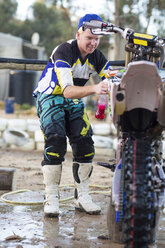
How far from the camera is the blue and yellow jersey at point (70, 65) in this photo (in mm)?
3930

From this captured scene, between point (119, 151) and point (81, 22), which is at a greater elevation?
point (81, 22)

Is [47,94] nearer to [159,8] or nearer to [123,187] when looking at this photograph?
[123,187]

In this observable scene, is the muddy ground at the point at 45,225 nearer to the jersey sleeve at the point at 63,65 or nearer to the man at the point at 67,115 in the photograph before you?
the man at the point at 67,115

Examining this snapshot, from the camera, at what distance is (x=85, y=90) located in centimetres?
320

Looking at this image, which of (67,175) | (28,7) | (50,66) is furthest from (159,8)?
(28,7)

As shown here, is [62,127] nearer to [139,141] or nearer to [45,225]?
[45,225]

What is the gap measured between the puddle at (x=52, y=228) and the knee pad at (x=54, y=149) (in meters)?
0.56

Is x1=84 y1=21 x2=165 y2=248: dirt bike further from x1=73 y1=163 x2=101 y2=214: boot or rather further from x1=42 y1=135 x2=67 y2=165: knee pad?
x1=73 y1=163 x2=101 y2=214: boot

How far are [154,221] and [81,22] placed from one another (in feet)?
6.63

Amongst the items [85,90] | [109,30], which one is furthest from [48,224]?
[109,30]

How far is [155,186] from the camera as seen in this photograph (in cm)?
271

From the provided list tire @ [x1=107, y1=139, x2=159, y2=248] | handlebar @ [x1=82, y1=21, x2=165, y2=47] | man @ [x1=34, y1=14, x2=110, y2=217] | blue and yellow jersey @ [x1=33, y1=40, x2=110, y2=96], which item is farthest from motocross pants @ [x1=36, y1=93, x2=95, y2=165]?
tire @ [x1=107, y1=139, x2=159, y2=248]

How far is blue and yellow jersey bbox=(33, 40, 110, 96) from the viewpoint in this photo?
12.9 feet

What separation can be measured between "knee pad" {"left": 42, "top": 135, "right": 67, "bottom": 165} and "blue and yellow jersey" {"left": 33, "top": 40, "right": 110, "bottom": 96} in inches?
18.2
